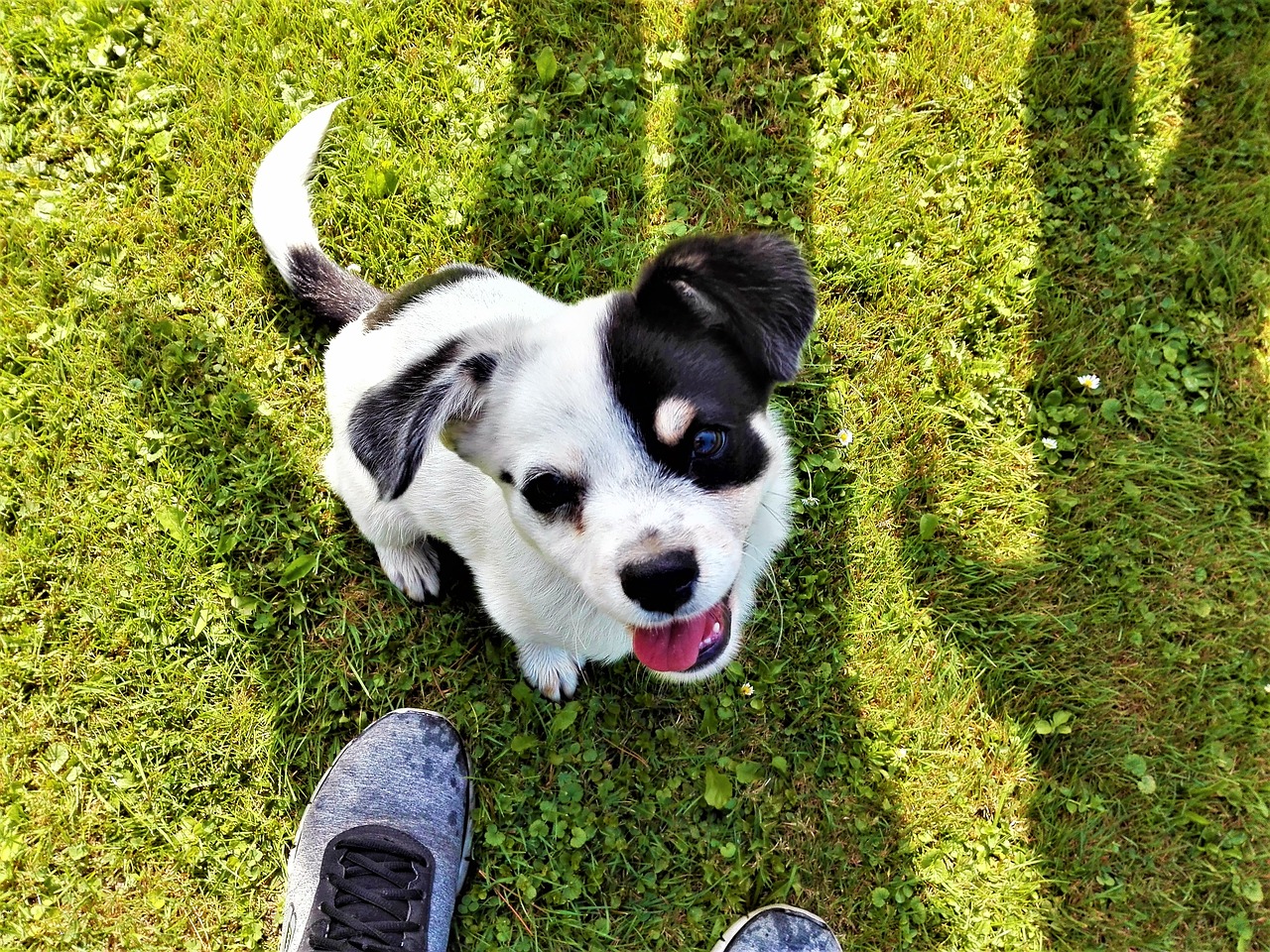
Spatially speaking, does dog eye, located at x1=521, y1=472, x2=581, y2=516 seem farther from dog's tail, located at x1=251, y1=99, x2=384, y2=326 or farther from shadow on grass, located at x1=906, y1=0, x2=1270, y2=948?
shadow on grass, located at x1=906, y1=0, x2=1270, y2=948

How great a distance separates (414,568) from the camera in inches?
124

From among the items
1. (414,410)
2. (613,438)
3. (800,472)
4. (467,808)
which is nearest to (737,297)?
(613,438)

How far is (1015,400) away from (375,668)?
9.90ft

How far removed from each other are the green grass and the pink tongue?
33.8 inches

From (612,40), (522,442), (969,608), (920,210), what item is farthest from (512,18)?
(969,608)

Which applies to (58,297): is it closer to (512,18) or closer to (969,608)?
(512,18)

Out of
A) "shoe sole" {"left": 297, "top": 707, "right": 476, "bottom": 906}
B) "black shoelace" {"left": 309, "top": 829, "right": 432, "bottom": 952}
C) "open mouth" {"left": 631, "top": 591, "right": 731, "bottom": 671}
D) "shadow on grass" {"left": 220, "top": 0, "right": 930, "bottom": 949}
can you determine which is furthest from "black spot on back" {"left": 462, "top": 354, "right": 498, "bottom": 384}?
"black shoelace" {"left": 309, "top": 829, "right": 432, "bottom": 952}

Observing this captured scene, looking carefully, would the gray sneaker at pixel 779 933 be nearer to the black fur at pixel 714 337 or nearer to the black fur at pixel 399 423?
the black fur at pixel 714 337

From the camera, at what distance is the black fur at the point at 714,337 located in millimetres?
2004

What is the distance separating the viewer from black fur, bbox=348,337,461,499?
7.00 ft

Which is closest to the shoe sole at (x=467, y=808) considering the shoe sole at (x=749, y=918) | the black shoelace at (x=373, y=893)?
the black shoelace at (x=373, y=893)

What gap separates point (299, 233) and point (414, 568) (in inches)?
56.8

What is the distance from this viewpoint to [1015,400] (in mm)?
3477

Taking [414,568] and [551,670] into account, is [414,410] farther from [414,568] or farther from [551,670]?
[551,670]
